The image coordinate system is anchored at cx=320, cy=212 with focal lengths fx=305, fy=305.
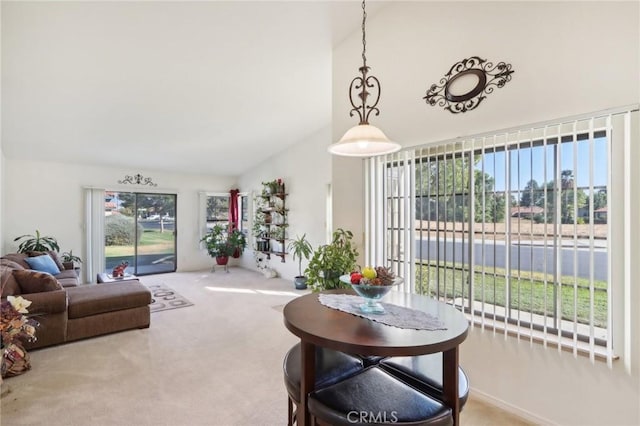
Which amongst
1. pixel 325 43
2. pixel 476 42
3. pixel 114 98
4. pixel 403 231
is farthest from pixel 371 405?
pixel 114 98

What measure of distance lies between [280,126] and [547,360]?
448cm

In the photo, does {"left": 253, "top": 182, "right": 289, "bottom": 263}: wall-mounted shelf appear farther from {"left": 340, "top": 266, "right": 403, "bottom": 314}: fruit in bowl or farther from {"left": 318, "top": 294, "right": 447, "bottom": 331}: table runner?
{"left": 340, "top": 266, "right": 403, "bottom": 314}: fruit in bowl

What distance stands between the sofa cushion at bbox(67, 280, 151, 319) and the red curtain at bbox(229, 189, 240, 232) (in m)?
4.05

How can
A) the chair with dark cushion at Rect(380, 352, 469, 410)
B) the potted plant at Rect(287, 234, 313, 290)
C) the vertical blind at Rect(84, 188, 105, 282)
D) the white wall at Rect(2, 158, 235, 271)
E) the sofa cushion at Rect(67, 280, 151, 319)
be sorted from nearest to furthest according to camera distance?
1. the chair with dark cushion at Rect(380, 352, 469, 410)
2. the sofa cushion at Rect(67, 280, 151, 319)
3. the white wall at Rect(2, 158, 235, 271)
4. the potted plant at Rect(287, 234, 313, 290)
5. the vertical blind at Rect(84, 188, 105, 282)

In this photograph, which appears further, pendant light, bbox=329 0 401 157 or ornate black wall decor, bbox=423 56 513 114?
ornate black wall decor, bbox=423 56 513 114

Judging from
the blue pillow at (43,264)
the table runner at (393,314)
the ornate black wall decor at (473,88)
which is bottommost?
the blue pillow at (43,264)

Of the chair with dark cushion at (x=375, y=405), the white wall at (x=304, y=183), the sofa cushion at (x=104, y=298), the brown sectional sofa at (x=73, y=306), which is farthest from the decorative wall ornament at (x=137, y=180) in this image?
the chair with dark cushion at (x=375, y=405)

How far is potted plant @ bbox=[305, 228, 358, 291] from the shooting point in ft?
9.72

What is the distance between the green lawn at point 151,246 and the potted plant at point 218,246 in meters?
0.71

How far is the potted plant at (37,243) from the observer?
5.02 m

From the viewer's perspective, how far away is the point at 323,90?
13.5 feet

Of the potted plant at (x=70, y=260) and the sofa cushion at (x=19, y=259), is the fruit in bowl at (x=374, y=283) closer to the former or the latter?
the sofa cushion at (x=19, y=259)

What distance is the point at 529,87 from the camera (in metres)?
1.94

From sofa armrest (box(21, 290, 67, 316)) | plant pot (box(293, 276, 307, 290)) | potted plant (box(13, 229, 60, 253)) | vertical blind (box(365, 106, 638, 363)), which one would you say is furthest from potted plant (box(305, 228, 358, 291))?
potted plant (box(13, 229, 60, 253))
